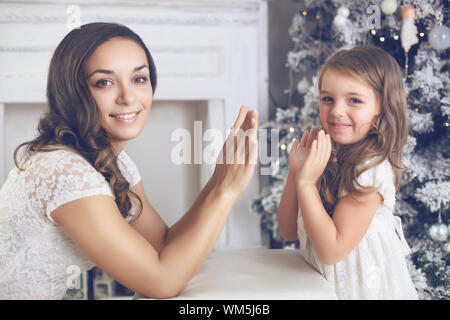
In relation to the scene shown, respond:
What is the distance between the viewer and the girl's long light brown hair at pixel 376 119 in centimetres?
77

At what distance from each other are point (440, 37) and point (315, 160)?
62 centimetres

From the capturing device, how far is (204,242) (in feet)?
2.26

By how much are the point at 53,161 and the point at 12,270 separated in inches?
8.1

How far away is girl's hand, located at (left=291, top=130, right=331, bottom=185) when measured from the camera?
724mm

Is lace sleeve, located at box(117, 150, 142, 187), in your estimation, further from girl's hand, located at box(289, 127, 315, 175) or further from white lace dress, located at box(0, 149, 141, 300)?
girl's hand, located at box(289, 127, 315, 175)

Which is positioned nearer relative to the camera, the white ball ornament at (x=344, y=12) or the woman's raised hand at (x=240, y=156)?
the woman's raised hand at (x=240, y=156)

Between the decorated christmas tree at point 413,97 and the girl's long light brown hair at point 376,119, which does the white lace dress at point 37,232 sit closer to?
Answer: the girl's long light brown hair at point 376,119

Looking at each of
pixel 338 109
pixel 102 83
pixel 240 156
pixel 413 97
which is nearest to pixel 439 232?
pixel 413 97

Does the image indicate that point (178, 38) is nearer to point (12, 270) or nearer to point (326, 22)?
point (326, 22)

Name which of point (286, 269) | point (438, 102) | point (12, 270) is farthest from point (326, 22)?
point (12, 270)

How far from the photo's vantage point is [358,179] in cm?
77

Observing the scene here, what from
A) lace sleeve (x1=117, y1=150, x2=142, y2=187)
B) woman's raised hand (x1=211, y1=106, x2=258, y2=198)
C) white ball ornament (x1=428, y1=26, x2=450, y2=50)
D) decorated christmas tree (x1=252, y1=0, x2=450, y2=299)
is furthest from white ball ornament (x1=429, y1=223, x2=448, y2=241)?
lace sleeve (x1=117, y1=150, x2=142, y2=187)

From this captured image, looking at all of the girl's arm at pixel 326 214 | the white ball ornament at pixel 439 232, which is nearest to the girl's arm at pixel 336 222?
the girl's arm at pixel 326 214

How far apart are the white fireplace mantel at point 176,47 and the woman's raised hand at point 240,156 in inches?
12.7
